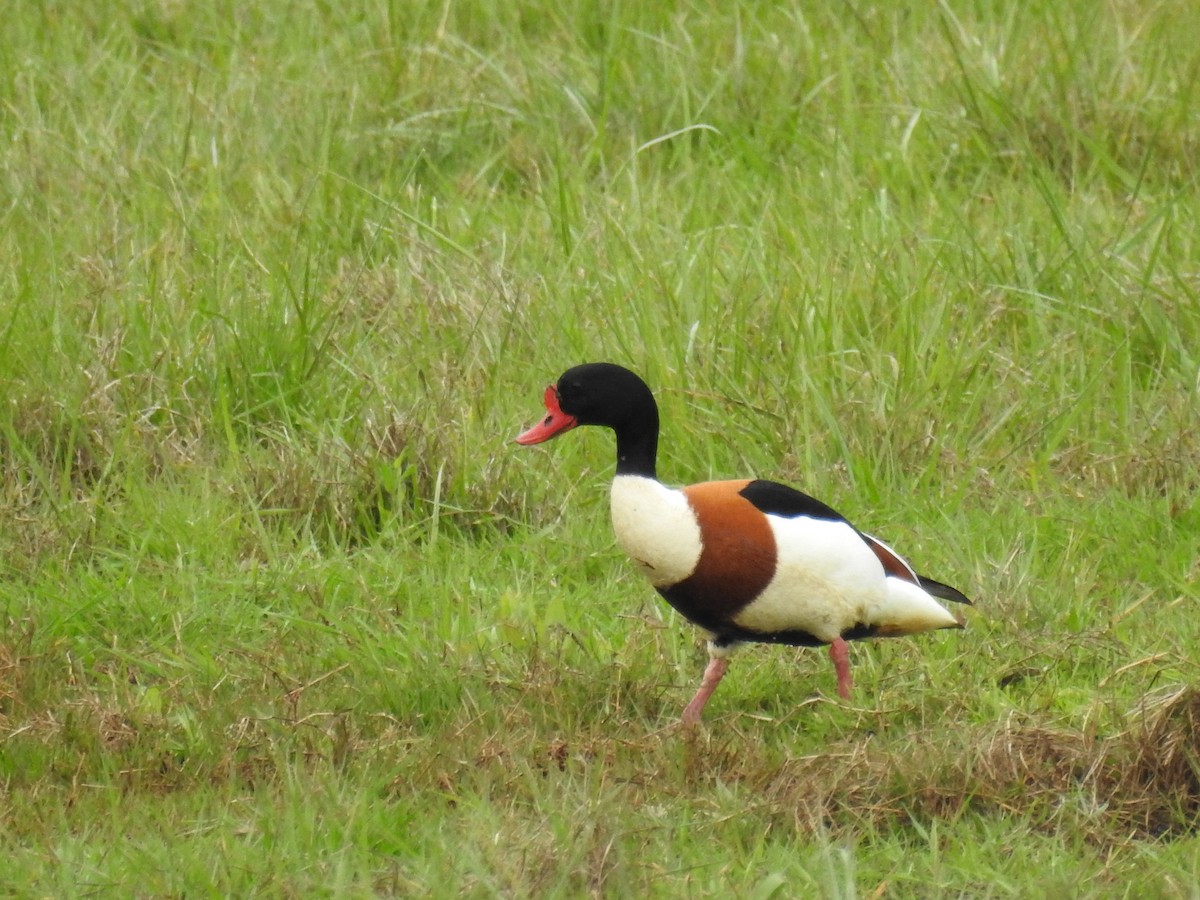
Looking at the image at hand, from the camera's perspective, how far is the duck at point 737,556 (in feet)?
11.5

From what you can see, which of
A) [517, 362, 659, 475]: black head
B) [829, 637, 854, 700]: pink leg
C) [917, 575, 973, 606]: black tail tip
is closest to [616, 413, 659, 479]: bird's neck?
[517, 362, 659, 475]: black head

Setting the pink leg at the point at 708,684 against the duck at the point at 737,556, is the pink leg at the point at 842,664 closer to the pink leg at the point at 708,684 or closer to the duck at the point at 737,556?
the duck at the point at 737,556

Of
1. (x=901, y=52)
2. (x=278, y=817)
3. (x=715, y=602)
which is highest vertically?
(x=901, y=52)

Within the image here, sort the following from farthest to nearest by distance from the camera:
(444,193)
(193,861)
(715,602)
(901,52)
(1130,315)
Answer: (901,52) → (444,193) → (1130,315) → (715,602) → (193,861)

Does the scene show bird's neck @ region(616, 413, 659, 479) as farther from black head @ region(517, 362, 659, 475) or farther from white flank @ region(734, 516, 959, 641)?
white flank @ region(734, 516, 959, 641)

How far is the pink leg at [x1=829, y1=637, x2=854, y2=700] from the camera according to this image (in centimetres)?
366

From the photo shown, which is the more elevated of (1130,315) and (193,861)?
(1130,315)

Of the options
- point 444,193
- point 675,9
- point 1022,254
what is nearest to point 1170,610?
point 1022,254

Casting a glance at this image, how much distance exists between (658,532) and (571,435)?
1380 millimetres

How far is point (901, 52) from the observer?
21.9ft

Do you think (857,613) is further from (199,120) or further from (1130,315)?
(199,120)

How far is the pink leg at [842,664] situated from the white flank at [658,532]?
15.4 inches

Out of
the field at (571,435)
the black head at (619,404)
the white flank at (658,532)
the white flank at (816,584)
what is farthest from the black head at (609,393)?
the field at (571,435)

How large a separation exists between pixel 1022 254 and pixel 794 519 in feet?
6.79
